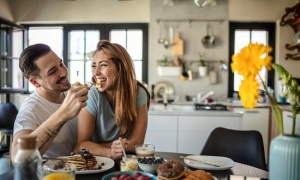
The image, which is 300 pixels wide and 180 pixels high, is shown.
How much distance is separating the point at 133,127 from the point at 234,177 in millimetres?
682

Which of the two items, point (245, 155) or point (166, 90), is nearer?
point (245, 155)

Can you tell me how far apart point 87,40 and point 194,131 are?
110 inches

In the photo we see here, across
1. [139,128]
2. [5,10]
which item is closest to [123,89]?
[139,128]

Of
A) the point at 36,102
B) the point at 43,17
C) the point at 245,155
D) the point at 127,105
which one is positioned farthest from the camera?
the point at 43,17

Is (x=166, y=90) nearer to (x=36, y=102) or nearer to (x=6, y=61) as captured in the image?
(x=6, y=61)

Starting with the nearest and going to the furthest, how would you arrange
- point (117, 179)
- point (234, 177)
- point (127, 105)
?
point (117, 179) < point (234, 177) < point (127, 105)

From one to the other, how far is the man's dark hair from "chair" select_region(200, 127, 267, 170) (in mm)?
1196

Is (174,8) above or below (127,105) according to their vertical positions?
above

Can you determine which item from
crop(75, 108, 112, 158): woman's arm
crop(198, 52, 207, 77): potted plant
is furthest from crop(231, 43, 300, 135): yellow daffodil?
crop(198, 52, 207, 77): potted plant

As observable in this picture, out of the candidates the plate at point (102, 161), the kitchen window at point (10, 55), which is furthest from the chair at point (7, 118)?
the plate at point (102, 161)

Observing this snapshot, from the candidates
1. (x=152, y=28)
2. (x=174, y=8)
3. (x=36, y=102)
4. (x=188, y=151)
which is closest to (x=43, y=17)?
(x=152, y=28)

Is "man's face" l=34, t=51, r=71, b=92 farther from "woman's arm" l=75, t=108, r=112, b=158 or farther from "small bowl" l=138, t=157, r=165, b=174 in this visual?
"small bowl" l=138, t=157, r=165, b=174

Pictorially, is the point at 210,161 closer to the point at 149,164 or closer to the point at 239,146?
the point at 149,164

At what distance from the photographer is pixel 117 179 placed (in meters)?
1.02
